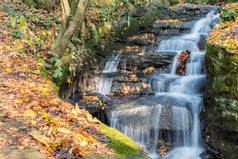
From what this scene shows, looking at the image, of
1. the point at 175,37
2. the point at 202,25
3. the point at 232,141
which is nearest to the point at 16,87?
the point at 232,141

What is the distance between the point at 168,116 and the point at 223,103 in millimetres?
2066

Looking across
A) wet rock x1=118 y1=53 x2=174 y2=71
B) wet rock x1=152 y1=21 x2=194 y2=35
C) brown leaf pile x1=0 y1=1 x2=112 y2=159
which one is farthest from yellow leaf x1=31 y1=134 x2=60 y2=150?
wet rock x1=152 y1=21 x2=194 y2=35

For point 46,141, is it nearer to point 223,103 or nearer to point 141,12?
point 223,103

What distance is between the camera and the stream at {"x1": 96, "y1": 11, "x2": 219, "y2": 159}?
6391 mm

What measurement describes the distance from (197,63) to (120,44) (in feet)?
16.4

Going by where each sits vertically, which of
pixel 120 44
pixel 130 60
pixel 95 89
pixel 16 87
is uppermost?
pixel 120 44

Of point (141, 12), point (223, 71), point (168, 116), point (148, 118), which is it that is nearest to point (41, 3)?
point (141, 12)

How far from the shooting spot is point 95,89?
945 cm

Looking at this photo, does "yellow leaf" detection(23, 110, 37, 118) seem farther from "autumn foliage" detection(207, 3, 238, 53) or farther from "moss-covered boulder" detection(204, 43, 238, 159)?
"autumn foliage" detection(207, 3, 238, 53)

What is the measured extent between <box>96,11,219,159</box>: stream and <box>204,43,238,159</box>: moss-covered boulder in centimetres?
84

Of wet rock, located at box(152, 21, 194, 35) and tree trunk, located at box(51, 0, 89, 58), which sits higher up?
wet rock, located at box(152, 21, 194, 35)

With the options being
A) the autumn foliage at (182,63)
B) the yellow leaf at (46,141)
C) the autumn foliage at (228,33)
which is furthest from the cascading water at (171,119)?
the yellow leaf at (46,141)

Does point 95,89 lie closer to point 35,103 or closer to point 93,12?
point 93,12

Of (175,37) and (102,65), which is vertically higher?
(175,37)
